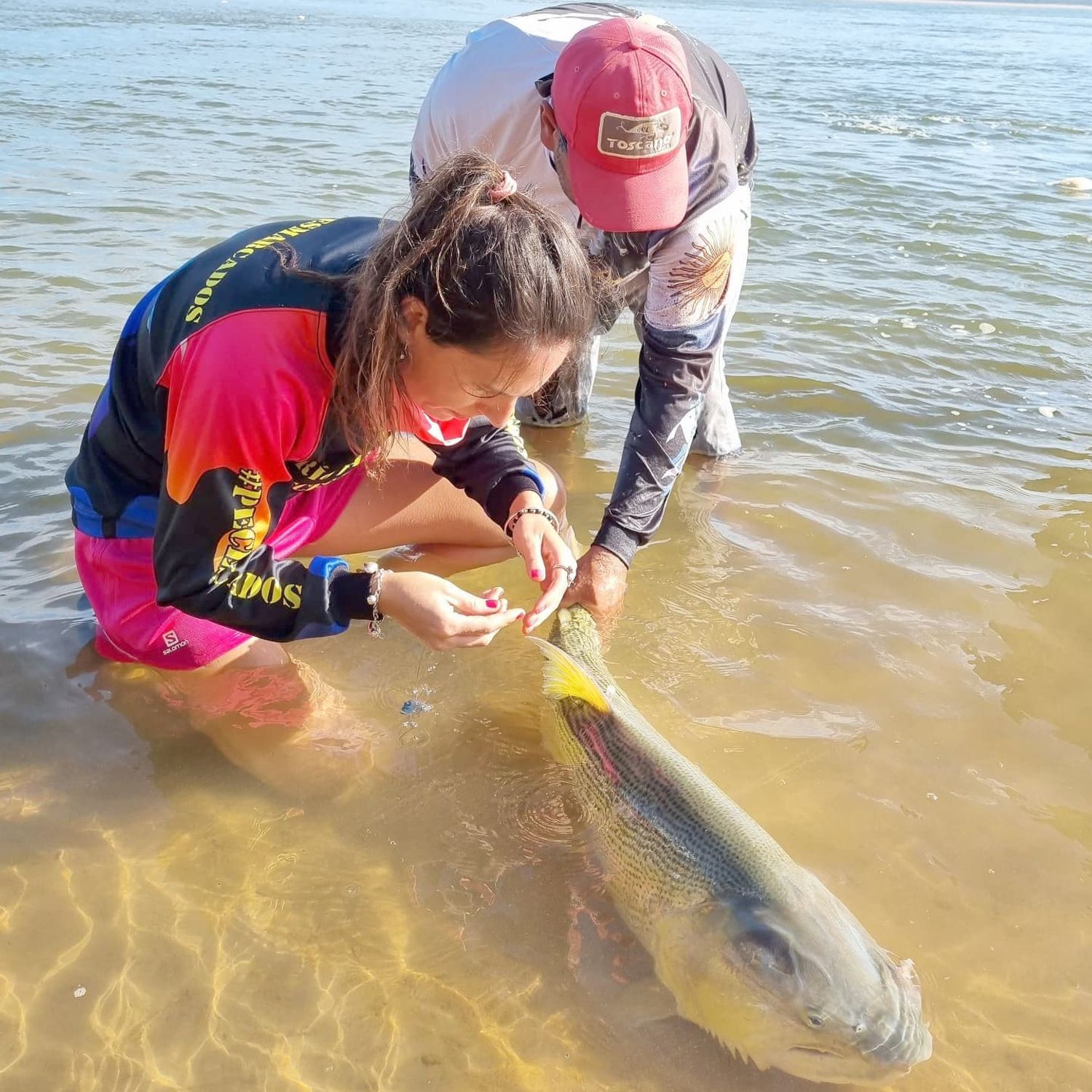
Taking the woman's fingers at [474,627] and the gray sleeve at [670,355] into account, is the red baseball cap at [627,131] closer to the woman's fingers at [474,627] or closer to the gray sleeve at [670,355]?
the gray sleeve at [670,355]

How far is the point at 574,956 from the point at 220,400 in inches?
57.8

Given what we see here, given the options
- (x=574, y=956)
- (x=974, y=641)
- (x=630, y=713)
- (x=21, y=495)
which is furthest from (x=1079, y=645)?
(x=21, y=495)

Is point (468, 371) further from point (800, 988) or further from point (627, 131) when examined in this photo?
point (800, 988)

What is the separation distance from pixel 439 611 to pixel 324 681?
0.98 metres

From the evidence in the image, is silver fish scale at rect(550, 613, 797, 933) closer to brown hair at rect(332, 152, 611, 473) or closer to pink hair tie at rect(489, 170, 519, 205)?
brown hair at rect(332, 152, 611, 473)

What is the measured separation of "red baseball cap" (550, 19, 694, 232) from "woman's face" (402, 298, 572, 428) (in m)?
0.73

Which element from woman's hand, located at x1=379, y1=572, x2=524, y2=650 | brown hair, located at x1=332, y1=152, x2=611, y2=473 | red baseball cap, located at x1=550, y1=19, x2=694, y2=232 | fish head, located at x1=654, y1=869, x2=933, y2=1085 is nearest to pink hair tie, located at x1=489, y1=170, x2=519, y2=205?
brown hair, located at x1=332, y1=152, x2=611, y2=473

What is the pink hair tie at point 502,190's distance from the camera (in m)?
2.10

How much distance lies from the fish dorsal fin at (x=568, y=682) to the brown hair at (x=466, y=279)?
2.74ft

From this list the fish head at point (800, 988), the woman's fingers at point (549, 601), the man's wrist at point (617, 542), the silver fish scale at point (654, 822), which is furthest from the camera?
the man's wrist at point (617, 542)

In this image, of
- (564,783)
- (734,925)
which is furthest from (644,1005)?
(564,783)

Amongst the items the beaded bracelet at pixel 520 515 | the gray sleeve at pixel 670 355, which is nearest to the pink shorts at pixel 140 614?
the beaded bracelet at pixel 520 515

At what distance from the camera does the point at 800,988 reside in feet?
6.44

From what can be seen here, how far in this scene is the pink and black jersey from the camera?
2213mm
